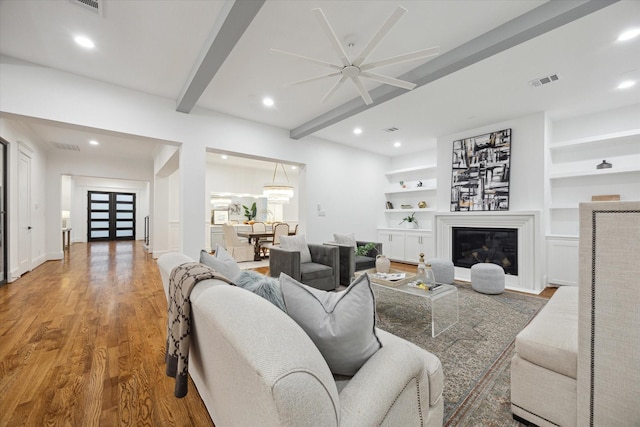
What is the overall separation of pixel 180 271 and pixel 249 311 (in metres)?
0.80

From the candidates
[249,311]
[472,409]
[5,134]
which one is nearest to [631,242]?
[472,409]

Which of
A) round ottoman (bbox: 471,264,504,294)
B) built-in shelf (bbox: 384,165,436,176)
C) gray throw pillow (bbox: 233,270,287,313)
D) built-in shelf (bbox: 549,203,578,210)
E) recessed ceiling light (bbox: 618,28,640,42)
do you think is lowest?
round ottoman (bbox: 471,264,504,294)

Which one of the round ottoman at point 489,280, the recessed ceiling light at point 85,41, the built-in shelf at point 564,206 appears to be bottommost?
the round ottoman at point 489,280

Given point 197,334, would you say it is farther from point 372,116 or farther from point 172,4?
point 372,116

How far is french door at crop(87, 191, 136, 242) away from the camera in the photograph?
36.8ft

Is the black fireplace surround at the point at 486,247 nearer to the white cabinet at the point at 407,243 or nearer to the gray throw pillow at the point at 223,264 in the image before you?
the white cabinet at the point at 407,243

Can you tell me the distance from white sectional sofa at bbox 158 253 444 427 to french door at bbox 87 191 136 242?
13311mm

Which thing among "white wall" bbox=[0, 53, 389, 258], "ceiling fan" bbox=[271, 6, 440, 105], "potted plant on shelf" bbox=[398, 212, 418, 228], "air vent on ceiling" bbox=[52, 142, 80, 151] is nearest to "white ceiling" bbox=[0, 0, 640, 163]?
"white wall" bbox=[0, 53, 389, 258]

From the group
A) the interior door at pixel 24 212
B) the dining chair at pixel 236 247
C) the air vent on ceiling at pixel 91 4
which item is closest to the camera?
the air vent on ceiling at pixel 91 4

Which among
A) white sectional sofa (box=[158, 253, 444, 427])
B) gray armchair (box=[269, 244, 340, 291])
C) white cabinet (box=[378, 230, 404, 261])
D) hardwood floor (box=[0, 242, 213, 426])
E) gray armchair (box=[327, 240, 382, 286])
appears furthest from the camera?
white cabinet (box=[378, 230, 404, 261])

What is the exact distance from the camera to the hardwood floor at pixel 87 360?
1.53 m

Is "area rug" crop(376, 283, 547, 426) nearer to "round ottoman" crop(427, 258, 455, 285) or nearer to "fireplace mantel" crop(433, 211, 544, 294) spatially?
"round ottoman" crop(427, 258, 455, 285)

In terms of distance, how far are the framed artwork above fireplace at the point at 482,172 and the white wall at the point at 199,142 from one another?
208 centimetres

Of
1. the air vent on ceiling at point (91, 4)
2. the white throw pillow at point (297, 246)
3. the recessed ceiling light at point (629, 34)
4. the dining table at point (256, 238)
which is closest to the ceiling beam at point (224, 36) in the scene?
the air vent on ceiling at point (91, 4)
